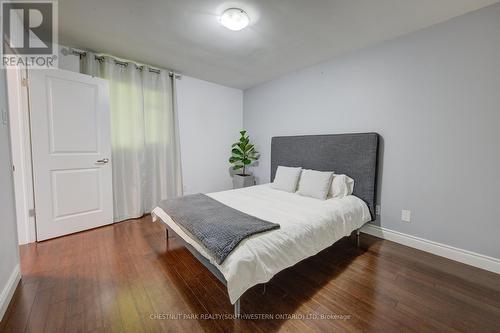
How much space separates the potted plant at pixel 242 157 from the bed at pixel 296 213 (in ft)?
2.72

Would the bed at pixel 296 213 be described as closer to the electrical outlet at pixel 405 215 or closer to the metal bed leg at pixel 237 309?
the metal bed leg at pixel 237 309

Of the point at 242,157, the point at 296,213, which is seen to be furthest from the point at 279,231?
the point at 242,157

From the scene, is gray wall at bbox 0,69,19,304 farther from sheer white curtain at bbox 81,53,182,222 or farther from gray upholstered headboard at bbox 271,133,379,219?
gray upholstered headboard at bbox 271,133,379,219

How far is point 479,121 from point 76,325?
3657mm

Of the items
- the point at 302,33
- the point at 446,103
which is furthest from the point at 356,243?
the point at 302,33

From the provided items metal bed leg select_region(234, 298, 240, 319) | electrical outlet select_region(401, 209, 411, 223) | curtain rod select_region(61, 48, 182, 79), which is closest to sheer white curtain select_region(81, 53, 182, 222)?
curtain rod select_region(61, 48, 182, 79)

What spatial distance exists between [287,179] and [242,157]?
1.58 m

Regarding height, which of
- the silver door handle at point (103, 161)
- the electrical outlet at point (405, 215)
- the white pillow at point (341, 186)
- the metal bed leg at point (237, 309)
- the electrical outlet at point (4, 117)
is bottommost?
the metal bed leg at point (237, 309)

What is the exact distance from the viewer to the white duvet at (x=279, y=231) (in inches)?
53.9

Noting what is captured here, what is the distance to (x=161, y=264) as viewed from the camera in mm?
2035

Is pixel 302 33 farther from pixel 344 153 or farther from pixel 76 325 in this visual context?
pixel 76 325

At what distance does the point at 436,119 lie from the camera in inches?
86.4

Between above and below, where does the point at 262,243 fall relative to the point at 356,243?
above

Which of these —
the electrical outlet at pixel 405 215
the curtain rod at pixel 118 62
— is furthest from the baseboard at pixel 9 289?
the electrical outlet at pixel 405 215
